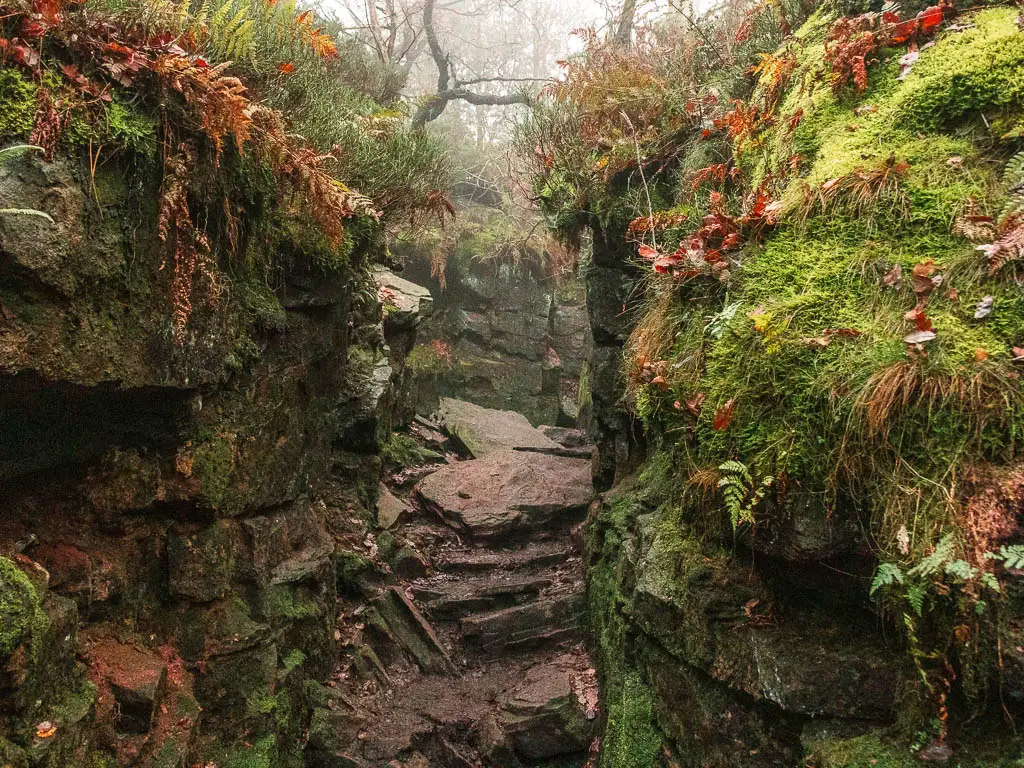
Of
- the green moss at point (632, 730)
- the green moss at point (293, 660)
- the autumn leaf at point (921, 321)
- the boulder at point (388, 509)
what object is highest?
the autumn leaf at point (921, 321)

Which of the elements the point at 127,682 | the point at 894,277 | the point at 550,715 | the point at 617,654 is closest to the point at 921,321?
the point at 894,277

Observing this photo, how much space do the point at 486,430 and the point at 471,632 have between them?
6.10 metres

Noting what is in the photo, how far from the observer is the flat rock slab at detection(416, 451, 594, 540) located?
9969 millimetres

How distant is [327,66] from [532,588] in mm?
7592

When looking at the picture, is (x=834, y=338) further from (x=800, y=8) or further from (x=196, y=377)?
(x=800, y=8)

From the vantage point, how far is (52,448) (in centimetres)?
394

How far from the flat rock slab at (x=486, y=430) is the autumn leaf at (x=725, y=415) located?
8846 millimetres

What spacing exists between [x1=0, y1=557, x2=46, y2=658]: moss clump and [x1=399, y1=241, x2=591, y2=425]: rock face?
43.9 ft

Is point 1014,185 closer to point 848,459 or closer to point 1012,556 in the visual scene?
point 848,459

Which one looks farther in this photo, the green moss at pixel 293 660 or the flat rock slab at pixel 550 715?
the flat rock slab at pixel 550 715

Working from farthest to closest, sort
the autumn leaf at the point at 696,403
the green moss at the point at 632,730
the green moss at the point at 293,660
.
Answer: the green moss at the point at 293,660 < the green moss at the point at 632,730 < the autumn leaf at the point at 696,403

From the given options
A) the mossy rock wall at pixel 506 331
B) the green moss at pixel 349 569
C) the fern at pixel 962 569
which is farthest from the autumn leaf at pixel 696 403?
the mossy rock wall at pixel 506 331

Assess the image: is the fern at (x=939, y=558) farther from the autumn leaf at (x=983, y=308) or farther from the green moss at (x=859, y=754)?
the autumn leaf at (x=983, y=308)

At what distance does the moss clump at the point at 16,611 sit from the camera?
2.99m
